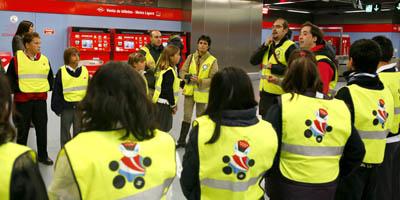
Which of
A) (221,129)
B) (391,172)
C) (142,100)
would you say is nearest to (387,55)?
(391,172)

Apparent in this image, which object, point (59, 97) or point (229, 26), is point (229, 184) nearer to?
point (59, 97)

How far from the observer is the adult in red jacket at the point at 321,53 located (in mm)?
3689

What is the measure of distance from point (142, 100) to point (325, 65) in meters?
2.55

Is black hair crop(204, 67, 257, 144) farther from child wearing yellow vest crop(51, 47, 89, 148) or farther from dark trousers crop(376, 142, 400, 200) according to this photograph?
child wearing yellow vest crop(51, 47, 89, 148)

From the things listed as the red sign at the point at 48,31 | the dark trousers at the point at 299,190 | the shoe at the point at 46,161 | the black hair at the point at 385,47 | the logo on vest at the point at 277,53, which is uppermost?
the red sign at the point at 48,31

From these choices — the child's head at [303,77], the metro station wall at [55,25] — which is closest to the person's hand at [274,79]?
the child's head at [303,77]

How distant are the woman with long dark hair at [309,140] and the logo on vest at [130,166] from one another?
0.95m

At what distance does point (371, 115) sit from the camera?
2637mm

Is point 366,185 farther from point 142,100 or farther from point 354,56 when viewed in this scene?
point 142,100

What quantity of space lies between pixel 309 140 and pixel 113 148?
1.17m

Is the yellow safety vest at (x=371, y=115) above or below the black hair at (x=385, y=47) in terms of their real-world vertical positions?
below

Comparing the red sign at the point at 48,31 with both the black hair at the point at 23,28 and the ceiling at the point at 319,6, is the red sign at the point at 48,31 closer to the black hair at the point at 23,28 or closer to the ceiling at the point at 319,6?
the black hair at the point at 23,28

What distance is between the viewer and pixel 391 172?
128 inches

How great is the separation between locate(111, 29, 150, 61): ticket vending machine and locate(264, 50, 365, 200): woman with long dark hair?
10705 mm
